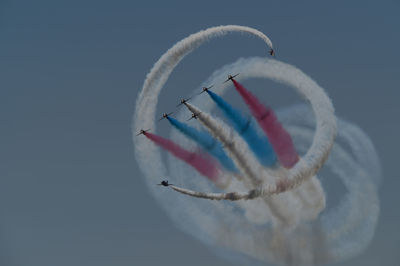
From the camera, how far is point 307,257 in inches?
3610

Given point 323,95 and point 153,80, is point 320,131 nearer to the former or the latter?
point 323,95

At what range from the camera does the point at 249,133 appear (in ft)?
270

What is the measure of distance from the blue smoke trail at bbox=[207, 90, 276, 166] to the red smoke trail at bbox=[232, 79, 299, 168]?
2.11ft

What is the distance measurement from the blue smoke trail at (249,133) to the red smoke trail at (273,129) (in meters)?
0.64

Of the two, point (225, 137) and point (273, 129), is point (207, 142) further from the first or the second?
point (273, 129)

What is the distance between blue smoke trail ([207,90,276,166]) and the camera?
3216 inches

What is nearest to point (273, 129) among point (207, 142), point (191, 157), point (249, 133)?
point (249, 133)

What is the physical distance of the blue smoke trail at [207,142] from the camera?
8506 cm

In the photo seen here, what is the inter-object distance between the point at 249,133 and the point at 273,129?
2.13 metres

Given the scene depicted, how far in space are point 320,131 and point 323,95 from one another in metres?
3.84

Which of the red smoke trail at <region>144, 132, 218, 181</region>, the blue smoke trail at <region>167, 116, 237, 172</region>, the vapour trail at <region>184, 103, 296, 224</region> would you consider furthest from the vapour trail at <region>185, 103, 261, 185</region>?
the red smoke trail at <region>144, 132, 218, 181</region>

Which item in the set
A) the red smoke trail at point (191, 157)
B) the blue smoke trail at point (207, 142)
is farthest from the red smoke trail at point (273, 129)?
the red smoke trail at point (191, 157)

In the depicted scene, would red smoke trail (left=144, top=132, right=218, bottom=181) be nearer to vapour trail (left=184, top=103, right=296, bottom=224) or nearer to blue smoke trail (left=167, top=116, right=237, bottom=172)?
blue smoke trail (left=167, top=116, right=237, bottom=172)

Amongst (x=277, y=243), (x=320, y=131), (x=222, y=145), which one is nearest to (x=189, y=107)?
(x=222, y=145)
